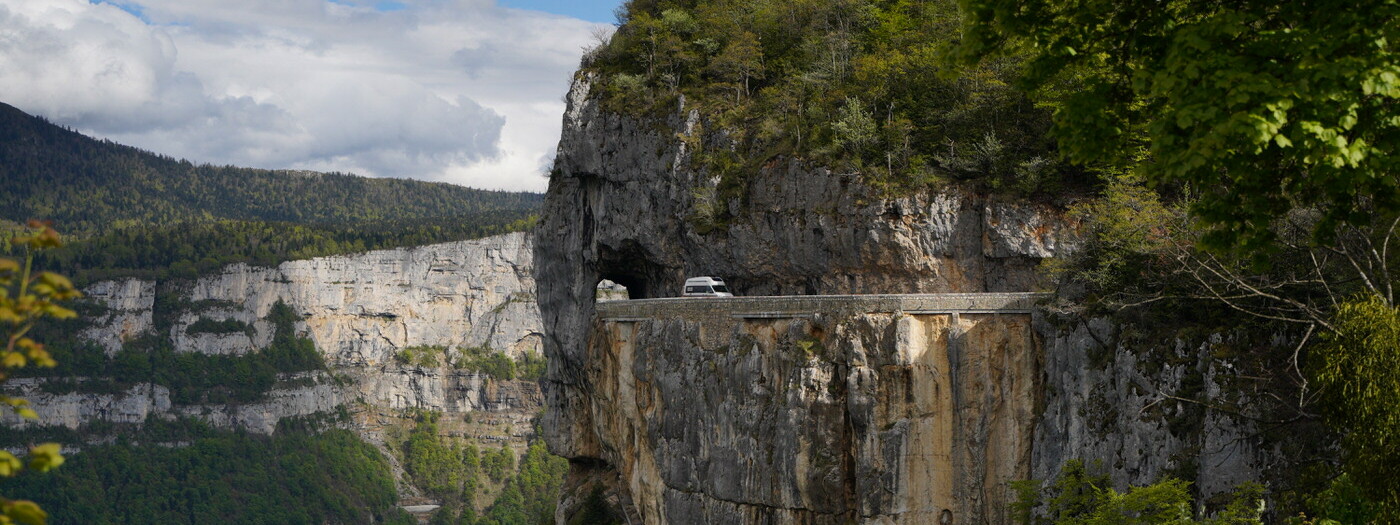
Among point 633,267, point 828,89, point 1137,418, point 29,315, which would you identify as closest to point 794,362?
point 1137,418

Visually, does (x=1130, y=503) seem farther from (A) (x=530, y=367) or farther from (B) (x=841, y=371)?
(A) (x=530, y=367)

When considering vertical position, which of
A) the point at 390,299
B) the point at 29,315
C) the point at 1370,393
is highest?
the point at 390,299

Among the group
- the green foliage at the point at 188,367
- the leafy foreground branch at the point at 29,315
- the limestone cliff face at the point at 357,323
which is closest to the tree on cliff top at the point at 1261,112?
the leafy foreground branch at the point at 29,315

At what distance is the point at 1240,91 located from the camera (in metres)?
10.2

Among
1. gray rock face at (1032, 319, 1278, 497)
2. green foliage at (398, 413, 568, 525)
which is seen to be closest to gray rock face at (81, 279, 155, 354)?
green foliage at (398, 413, 568, 525)

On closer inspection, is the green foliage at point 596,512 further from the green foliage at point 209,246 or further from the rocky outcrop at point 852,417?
the green foliage at point 209,246

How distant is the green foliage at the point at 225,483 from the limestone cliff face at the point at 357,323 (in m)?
8.06

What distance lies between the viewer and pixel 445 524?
5974 inches

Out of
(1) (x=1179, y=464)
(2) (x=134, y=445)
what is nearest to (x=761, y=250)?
(1) (x=1179, y=464)

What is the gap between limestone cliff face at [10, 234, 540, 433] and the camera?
167875 mm

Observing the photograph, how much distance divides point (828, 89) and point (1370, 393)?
31037mm

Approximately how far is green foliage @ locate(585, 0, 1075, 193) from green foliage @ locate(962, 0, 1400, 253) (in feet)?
60.5

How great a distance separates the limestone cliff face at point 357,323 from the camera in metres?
168

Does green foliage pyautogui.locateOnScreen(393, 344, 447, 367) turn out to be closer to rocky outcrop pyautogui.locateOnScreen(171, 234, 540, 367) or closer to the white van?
rocky outcrop pyautogui.locateOnScreen(171, 234, 540, 367)
